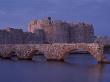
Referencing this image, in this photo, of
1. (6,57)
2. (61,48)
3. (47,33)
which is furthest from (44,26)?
(61,48)

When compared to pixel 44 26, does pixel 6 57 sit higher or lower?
lower

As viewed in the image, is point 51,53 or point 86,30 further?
point 86,30

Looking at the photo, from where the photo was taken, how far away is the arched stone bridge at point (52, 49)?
1492 inches

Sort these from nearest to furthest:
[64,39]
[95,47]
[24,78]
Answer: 1. [24,78]
2. [95,47]
3. [64,39]

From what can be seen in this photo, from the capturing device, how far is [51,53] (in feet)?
136

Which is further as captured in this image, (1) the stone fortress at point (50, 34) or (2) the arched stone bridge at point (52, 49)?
(1) the stone fortress at point (50, 34)

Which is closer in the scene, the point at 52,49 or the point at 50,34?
the point at 52,49

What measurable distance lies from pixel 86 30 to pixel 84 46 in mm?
57169

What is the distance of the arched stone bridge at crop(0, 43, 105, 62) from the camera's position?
3789 centimetres

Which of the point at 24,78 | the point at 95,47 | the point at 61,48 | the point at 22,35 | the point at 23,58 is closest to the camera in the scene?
the point at 24,78

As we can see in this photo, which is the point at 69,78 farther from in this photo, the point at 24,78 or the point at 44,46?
the point at 44,46

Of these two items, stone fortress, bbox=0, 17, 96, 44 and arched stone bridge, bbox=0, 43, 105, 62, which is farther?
stone fortress, bbox=0, 17, 96, 44

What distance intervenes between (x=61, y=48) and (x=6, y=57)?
928 centimetres

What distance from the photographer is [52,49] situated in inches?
1624
